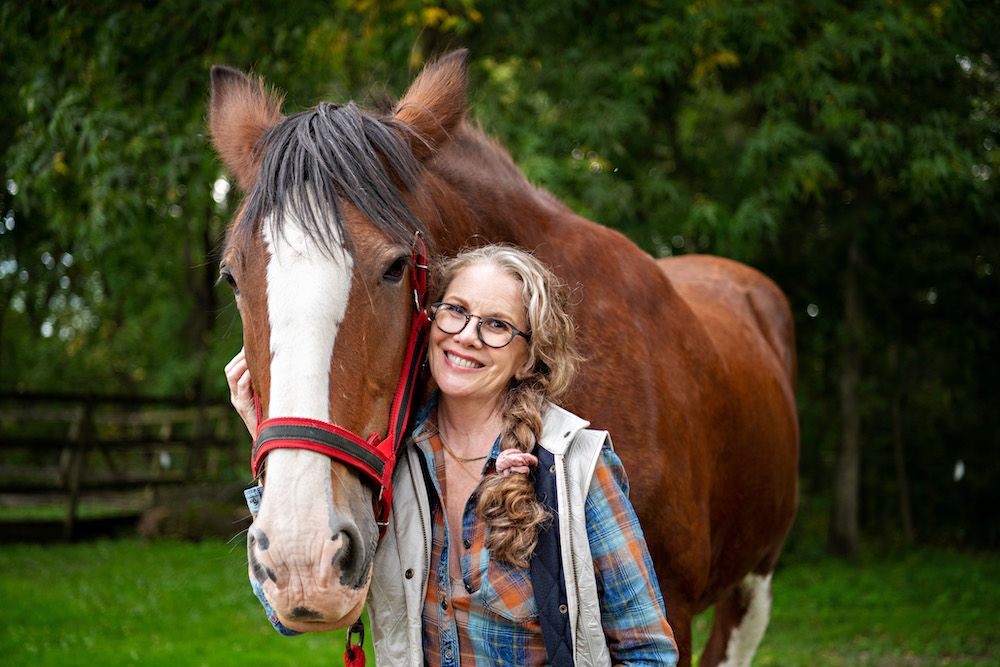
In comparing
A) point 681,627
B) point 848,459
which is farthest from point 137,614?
point 848,459

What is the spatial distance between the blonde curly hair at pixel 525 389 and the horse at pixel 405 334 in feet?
0.72

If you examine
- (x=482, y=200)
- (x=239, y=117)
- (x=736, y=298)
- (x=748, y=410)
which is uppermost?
(x=239, y=117)

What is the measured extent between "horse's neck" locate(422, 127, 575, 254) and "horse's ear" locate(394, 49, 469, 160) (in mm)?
94

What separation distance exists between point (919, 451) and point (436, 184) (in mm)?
10898

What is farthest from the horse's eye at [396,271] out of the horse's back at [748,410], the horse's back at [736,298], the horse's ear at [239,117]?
the horse's back at [736,298]

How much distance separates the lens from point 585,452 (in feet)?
6.14

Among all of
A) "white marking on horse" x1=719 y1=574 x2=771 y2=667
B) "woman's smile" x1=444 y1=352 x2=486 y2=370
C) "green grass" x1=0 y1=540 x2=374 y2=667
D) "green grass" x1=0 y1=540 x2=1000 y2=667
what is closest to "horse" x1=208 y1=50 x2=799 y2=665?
"woman's smile" x1=444 y1=352 x2=486 y2=370

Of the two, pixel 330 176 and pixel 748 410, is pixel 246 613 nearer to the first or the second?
pixel 748 410

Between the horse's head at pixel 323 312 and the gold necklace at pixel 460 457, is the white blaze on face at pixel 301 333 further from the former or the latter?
the gold necklace at pixel 460 457

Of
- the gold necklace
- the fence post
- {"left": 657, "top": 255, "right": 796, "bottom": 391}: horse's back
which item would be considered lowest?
the fence post

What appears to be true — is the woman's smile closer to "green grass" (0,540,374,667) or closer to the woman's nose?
the woman's nose

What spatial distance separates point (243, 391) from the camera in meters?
2.04

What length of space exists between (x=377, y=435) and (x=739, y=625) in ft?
10.6

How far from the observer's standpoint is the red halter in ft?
5.37
